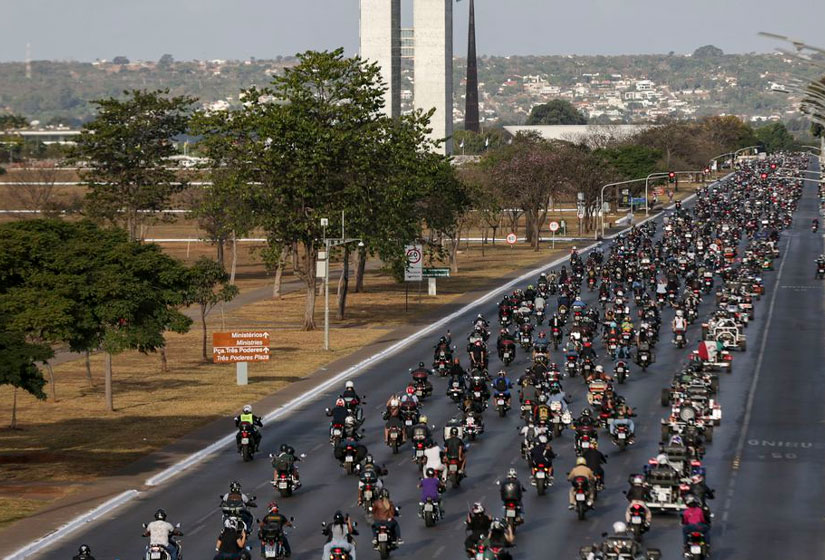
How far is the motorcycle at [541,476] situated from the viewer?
109ft

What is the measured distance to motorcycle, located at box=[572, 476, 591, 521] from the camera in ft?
99.4

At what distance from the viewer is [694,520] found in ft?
86.7

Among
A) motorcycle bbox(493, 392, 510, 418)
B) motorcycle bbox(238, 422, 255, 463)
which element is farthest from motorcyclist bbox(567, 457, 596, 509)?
motorcycle bbox(493, 392, 510, 418)

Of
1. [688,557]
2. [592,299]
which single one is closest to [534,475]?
[688,557]

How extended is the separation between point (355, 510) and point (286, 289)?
6920 cm

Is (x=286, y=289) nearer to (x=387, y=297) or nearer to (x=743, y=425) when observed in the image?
(x=387, y=297)

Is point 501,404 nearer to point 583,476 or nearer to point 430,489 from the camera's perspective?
point 583,476

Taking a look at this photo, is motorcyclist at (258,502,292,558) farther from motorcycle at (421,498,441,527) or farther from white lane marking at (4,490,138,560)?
white lane marking at (4,490,138,560)

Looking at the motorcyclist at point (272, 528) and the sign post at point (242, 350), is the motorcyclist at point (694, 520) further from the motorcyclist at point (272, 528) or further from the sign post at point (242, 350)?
the sign post at point (242, 350)

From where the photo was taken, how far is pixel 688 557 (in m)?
26.6

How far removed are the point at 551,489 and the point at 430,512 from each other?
4961 millimetres

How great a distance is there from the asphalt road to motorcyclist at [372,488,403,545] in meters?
0.68

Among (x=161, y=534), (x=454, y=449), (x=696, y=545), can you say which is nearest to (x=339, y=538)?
(x=161, y=534)

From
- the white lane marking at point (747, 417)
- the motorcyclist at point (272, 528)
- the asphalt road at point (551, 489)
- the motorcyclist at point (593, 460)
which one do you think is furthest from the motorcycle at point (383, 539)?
the white lane marking at point (747, 417)
